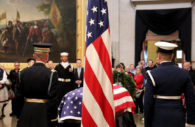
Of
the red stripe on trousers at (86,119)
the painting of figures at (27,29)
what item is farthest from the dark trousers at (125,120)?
the painting of figures at (27,29)

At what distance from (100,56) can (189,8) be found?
1056cm

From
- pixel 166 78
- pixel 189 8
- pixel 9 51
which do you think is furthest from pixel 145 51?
pixel 166 78

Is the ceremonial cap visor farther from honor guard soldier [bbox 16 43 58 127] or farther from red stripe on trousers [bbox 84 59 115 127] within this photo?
red stripe on trousers [bbox 84 59 115 127]

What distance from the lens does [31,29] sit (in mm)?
14039

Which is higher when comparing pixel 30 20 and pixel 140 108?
pixel 30 20

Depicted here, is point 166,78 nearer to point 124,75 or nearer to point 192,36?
point 124,75

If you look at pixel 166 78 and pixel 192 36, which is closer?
pixel 166 78

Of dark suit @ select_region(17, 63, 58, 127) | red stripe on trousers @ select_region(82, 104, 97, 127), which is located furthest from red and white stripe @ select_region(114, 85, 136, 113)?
red stripe on trousers @ select_region(82, 104, 97, 127)

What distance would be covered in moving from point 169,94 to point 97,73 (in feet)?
3.16

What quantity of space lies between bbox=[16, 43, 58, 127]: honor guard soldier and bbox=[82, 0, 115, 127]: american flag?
758 millimetres

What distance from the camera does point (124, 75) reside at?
627 cm

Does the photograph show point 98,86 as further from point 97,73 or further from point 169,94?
point 169,94

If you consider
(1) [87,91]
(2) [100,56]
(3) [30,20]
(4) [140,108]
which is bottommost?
(4) [140,108]

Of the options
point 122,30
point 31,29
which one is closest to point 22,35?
point 31,29
